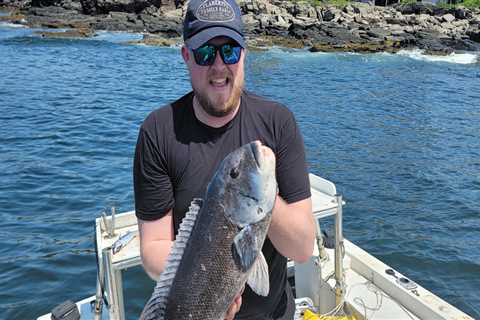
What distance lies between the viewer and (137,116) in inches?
853

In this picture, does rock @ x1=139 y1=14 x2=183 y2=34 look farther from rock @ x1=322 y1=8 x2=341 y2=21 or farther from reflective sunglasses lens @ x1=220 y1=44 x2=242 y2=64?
reflective sunglasses lens @ x1=220 y1=44 x2=242 y2=64

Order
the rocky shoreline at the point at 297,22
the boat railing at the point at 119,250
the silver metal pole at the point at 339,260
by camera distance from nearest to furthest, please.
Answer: the boat railing at the point at 119,250
the silver metal pole at the point at 339,260
the rocky shoreline at the point at 297,22

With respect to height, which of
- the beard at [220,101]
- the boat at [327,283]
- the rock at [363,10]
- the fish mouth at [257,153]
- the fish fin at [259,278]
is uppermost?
the rock at [363,10]

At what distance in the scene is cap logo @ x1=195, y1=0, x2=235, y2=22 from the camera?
306 centimetres

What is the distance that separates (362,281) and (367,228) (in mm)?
6018

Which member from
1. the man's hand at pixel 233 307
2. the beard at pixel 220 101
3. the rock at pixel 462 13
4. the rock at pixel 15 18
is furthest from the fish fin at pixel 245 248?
the rock at pixel 462 13

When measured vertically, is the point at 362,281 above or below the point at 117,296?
below

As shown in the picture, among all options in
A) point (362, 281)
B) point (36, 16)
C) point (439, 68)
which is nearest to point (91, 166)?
point (362, 281)

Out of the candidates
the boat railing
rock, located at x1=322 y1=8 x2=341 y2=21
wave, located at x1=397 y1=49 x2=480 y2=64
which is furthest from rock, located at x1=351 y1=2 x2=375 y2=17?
the boat railing

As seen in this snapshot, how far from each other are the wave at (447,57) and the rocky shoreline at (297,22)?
1.36 m

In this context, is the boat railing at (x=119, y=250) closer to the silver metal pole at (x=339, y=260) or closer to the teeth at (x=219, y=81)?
the silver metal pole at (x=339, y=260)

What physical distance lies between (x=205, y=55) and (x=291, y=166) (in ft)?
3.08

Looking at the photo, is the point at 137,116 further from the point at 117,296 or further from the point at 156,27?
the point at 156,27

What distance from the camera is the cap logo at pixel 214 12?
3.06 metres
